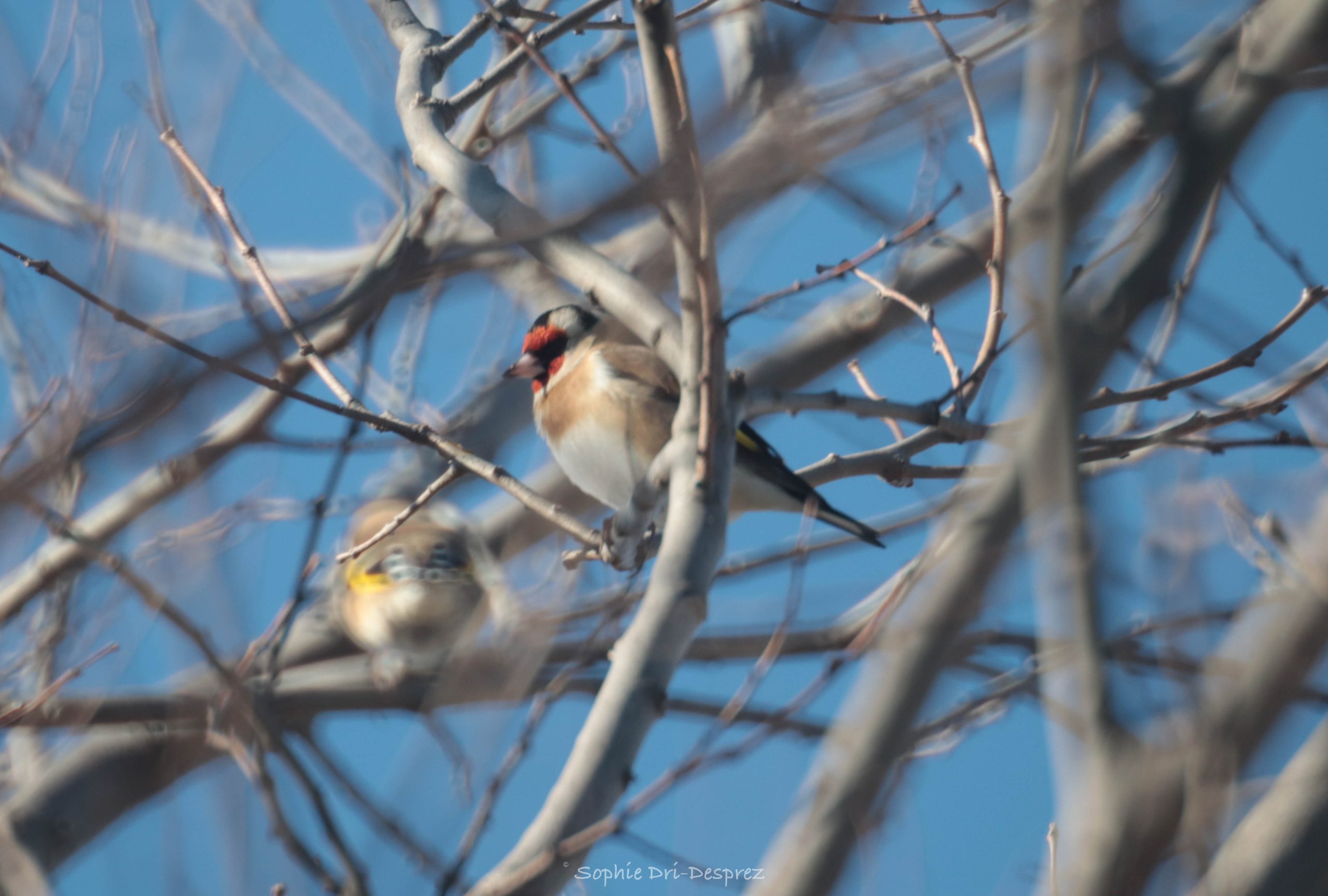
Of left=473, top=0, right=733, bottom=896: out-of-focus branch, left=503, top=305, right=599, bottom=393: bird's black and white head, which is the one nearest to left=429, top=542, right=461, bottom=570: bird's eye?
left=503, top=305, right=599, bottom=393: bird's black and white head

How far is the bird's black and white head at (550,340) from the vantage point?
549cm

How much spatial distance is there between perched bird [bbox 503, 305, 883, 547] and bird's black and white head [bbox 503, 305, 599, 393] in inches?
10.6

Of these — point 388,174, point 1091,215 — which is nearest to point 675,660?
point 1091,215

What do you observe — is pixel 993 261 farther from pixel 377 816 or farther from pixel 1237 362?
pixel 377 816

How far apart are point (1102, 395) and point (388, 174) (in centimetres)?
353

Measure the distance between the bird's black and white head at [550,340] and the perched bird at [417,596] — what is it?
0.82 m

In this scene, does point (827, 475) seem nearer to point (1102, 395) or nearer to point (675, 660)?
point (1102, 395)

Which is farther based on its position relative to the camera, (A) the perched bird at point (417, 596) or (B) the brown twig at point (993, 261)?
(A) the perched bird at point (417, 596)

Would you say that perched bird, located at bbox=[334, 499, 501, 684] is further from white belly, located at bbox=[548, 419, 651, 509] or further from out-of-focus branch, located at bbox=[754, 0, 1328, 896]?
out-of-focus branch, located at bbox=[754, 0, 1328, 896]

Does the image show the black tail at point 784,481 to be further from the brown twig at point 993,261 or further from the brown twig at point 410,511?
the brown twig at point 410,511

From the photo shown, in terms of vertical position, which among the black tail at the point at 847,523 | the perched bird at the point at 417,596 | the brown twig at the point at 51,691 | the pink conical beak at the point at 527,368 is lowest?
the brown twig at the point at 51,691

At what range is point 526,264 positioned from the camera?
714cm

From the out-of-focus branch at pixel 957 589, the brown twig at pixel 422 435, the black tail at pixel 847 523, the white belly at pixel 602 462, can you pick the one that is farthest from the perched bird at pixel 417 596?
the out-of-focus branch at pixel 957 589

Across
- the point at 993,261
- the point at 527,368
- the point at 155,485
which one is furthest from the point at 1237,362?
the point at 155,485
